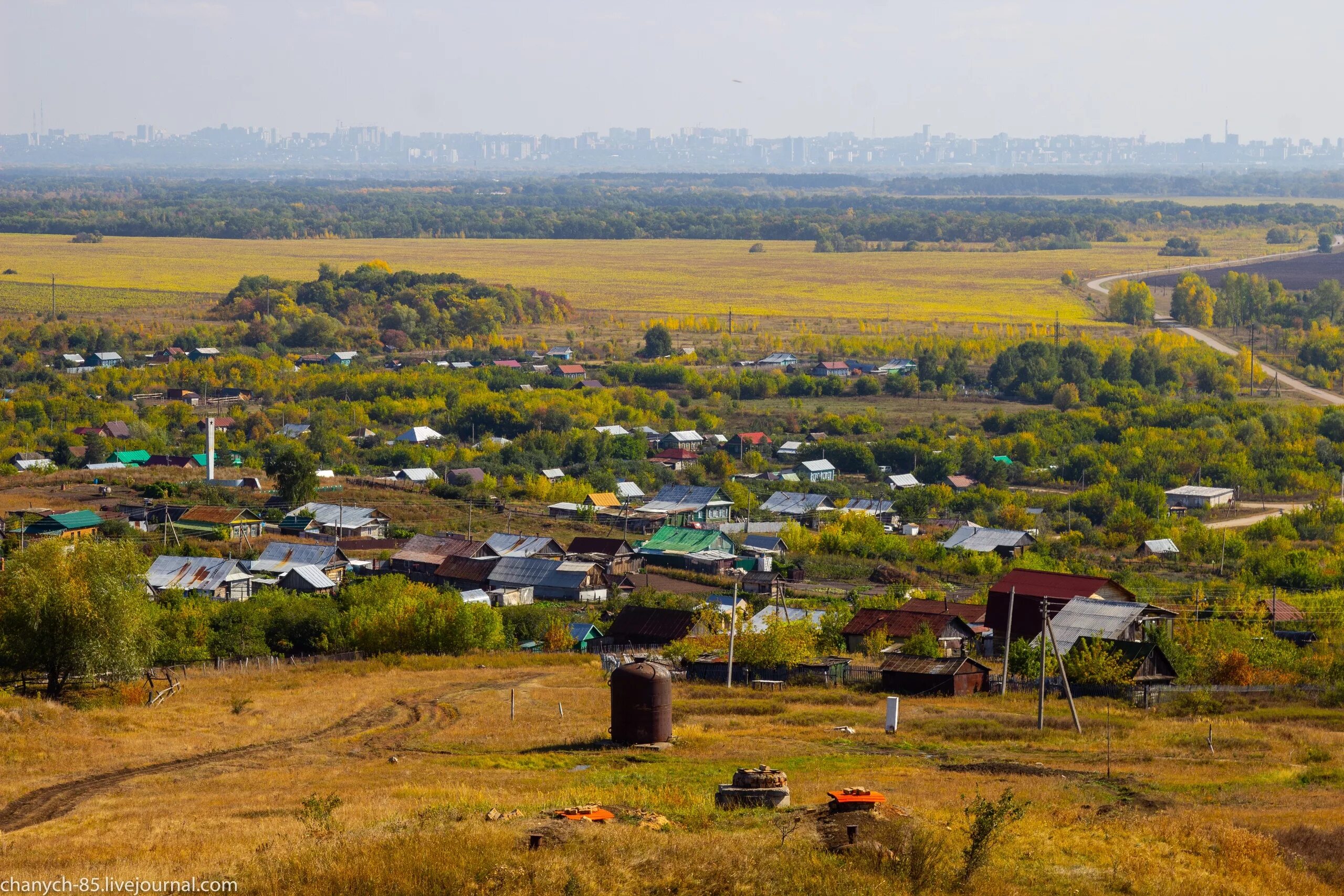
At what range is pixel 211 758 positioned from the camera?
1964 cm

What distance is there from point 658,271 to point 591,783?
125483 mm

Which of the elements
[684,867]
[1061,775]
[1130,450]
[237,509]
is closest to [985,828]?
[684,867]

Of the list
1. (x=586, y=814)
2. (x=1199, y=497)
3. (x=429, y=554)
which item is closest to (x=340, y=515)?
(x=429, y=554)

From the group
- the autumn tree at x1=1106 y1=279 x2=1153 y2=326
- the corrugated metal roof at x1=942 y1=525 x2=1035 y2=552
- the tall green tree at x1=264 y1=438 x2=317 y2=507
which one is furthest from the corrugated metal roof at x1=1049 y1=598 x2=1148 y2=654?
the autumn tree at x1=1106 y1=279 x2=1153 y2=326

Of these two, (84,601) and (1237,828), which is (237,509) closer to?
(84,601)

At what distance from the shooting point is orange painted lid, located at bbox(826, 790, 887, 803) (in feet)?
43.9

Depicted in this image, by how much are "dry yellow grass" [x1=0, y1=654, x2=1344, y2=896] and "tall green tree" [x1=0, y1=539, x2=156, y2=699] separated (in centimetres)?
124

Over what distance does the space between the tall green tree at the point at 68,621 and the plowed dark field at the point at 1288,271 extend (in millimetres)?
103002

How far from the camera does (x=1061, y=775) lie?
1777cm

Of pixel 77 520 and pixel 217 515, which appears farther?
pixel 217 515

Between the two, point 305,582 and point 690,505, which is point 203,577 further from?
point 690,505

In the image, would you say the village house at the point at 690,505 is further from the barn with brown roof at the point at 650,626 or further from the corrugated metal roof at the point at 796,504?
the barn with brown roof at the point at 650,626

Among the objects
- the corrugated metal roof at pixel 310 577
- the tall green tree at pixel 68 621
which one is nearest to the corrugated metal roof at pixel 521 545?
the corrugated metal roof at pixel 310 577

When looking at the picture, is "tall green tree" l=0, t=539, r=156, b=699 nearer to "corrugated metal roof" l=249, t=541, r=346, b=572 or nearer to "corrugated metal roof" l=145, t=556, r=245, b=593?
"corrugated metal roof" l=145, t=556, r=245, b=593
